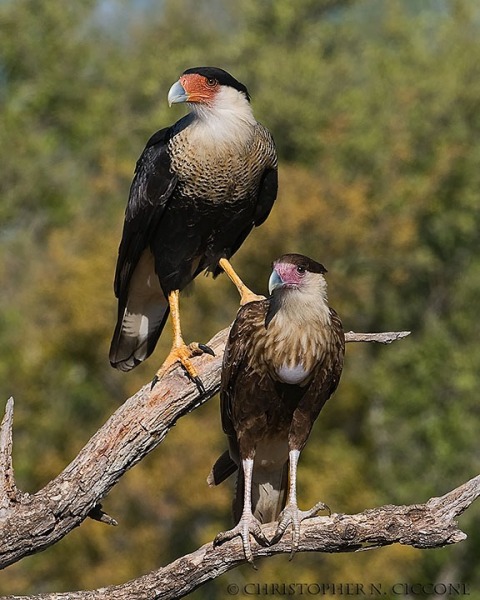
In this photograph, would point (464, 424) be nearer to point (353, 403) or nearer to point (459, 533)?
point (353, 403)

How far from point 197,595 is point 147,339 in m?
15.4

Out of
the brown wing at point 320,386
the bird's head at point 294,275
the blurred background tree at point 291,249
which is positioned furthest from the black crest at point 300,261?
the blurred background tree at point 291,249

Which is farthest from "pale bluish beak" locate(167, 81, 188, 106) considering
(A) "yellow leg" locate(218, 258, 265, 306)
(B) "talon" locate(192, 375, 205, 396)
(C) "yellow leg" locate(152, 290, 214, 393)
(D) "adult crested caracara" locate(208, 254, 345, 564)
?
(B) "talon" locate(192, 375, 205, 396)

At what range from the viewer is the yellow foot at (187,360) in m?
5.81

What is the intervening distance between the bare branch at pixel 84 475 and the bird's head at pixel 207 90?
1.46 meters

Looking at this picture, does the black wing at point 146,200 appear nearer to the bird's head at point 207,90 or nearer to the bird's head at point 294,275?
the bird's head at point 207,90

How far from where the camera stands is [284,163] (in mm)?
24859

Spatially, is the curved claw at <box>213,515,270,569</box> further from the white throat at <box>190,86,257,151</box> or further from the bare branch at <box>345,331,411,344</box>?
the white throat at <box>190,86,257,151</box>

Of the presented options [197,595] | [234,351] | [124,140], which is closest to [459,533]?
[234,351]

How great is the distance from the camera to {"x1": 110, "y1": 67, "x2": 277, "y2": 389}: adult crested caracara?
6191 mm

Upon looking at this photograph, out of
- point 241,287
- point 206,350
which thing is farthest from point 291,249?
point 206,350

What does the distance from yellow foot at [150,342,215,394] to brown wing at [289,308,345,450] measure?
1.84 ft

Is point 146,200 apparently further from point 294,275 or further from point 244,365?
point 294,275

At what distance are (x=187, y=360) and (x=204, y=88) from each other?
1385 millimetres
